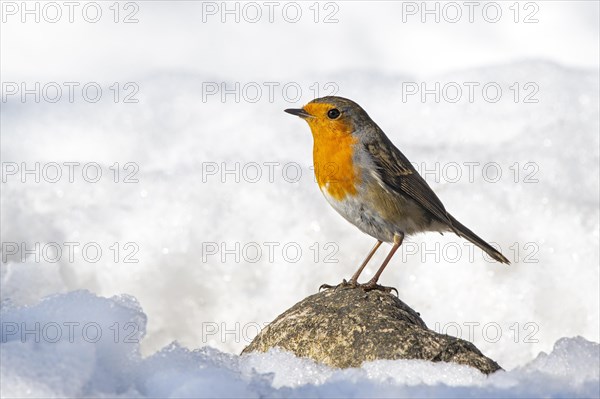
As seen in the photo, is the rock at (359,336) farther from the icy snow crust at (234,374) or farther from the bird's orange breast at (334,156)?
the bird's orange breast at (334,156)

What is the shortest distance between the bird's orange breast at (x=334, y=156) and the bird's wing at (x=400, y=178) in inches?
5.3

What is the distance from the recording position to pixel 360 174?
5375 mm

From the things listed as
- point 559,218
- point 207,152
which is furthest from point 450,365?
point 207,152

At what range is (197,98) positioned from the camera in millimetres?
9648

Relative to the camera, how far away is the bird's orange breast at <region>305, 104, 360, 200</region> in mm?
5355

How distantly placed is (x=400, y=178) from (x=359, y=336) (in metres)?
1.46

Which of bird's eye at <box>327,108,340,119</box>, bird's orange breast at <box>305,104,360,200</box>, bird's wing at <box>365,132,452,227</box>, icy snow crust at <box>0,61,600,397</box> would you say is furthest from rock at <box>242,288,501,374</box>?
icy snow crust at <box>0,61,600,397</box>

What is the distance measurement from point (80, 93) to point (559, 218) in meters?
4.62

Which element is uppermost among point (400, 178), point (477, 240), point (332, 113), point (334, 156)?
point (332, 113)

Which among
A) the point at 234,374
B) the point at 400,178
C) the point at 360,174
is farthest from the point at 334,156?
the point at 234,374

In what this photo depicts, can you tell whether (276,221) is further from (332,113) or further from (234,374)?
(234,374)

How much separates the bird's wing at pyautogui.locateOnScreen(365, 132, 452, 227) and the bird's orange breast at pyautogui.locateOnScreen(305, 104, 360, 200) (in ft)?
0.45

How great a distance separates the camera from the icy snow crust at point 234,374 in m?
3.19

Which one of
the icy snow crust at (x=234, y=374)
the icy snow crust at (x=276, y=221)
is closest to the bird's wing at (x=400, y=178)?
the icy snow crust at (x=276, y=221)
